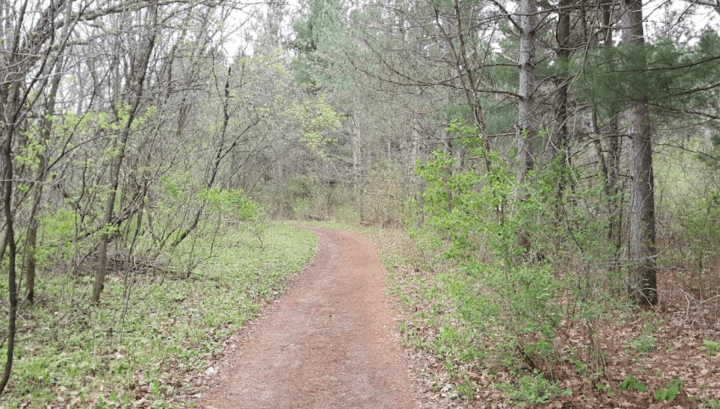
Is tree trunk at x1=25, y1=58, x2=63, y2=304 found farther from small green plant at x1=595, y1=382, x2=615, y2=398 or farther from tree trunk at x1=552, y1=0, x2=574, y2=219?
tree trunk at x1=552, y1=0, x2=574, y2=219

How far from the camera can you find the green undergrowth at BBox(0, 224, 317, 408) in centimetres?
562

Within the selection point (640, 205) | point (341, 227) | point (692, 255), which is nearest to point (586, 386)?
point (640, 205)

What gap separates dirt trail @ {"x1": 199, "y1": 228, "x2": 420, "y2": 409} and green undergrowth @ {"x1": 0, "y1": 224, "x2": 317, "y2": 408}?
45 centimetres

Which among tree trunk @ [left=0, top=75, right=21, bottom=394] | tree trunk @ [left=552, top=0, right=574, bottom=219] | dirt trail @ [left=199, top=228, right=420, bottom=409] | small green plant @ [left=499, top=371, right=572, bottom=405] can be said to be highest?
tree trunk @ [left=552, top=0, right=574, bottom=219]

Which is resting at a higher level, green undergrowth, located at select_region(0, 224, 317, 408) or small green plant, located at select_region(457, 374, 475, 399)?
green undergrowth, located at select_region(0, 224, 317, 408)

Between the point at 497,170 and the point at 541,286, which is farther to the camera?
the point at 497,170

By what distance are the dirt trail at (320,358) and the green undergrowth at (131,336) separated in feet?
1.48

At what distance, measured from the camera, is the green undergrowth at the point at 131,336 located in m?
5.62

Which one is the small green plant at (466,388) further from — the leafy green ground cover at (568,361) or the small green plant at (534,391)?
the small green plant at (534,391)

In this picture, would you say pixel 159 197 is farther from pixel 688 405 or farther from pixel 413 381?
pixel 688 405

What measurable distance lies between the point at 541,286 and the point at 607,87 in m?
3.12

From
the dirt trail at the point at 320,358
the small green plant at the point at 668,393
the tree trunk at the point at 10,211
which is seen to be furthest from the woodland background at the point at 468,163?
the dirt trail at the point at 320,358

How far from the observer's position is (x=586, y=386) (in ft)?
16.3

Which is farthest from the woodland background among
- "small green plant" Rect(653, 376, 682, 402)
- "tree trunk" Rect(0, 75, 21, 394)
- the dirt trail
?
the dirt trail
